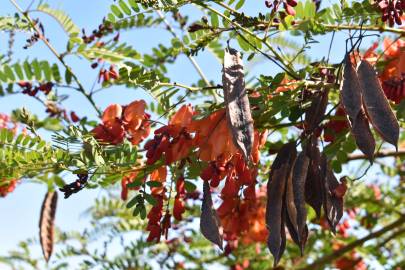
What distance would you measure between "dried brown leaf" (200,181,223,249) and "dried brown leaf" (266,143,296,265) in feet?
0.32

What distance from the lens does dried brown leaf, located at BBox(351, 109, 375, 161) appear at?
1.01 metres

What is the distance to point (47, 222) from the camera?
Result: 2271 millimetres

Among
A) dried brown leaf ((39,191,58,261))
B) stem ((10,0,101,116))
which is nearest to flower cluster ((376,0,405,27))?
stem ((10,0,101,116))

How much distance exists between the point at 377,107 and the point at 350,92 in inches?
1.9

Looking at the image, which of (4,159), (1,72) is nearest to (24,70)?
(1,72)

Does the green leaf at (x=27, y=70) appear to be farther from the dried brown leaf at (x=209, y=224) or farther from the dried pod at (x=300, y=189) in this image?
the dried pod at (x=300, y=189)

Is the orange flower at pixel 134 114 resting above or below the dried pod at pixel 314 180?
above

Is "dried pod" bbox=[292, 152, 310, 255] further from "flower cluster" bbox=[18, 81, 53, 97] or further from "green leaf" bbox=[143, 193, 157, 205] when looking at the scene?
"flower cluster" bbox=[18, 81, 53, 97]

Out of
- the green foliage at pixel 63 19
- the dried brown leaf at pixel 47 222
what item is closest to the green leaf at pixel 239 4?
the green foliage at pixel 63 19

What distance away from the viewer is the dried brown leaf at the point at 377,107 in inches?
39.6

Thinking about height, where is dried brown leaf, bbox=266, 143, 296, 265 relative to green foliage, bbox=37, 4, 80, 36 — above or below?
below

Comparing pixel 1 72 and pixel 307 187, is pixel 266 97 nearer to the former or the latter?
pixel 307 187

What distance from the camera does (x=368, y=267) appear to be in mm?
2654

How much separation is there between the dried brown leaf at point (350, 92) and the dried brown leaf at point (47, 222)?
4.50ft
